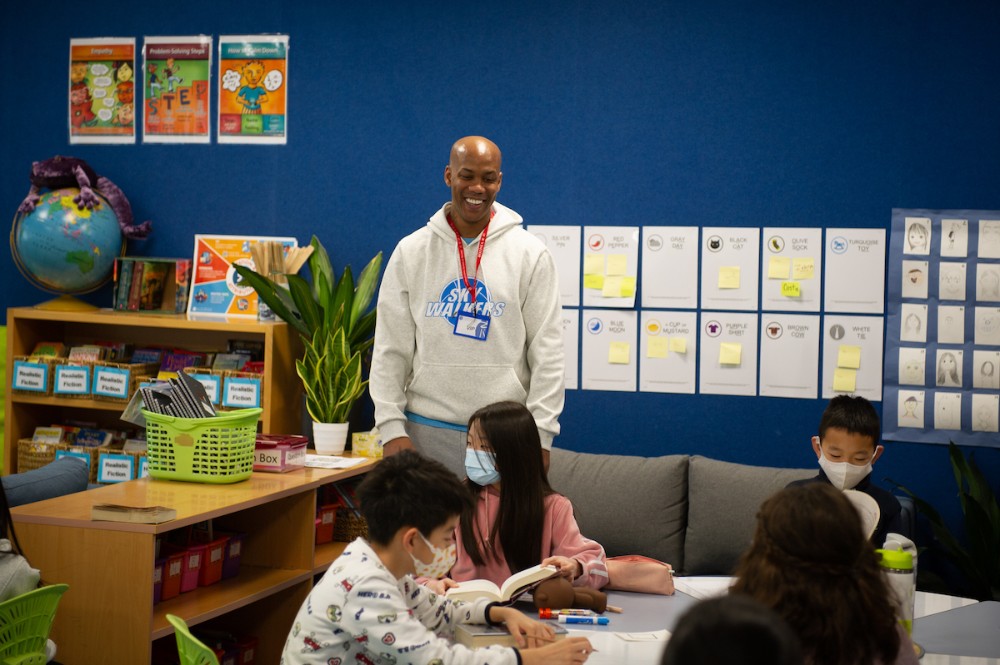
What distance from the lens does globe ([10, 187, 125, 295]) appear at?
471 centimetres

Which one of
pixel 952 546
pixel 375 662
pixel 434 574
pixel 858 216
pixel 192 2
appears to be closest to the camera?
pixel 375 662

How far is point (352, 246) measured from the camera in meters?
4.75

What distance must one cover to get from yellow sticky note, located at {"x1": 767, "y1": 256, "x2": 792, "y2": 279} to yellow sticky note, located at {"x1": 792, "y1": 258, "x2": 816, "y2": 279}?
0.02 metres

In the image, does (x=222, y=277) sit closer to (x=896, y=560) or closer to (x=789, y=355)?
(x=789, y=355)

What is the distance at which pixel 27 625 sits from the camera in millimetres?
2316

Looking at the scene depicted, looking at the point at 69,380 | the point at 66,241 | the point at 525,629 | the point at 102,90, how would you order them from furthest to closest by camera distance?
the point at 102,90 → the point at 66,241 → the point at 69,380 → the point at 525,629

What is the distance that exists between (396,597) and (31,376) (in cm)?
322

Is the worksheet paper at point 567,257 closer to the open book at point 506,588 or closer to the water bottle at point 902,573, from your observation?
the open book at point 506,588

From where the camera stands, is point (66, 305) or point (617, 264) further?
point (66, 305)

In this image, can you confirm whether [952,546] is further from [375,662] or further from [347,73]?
[347,73]

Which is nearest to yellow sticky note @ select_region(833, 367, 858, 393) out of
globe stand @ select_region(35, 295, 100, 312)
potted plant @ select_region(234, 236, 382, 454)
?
potted plant @ select_region(234, 236, 382, 454)

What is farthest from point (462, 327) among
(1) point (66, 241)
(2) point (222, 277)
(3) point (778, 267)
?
(1) point (66, 241)

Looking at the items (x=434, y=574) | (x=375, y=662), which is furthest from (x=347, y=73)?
(x=375, y=662)

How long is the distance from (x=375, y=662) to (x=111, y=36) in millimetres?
3889
